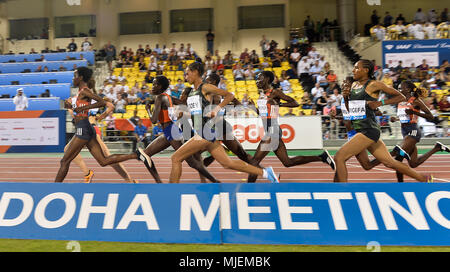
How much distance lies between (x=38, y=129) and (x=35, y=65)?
35.9 feet

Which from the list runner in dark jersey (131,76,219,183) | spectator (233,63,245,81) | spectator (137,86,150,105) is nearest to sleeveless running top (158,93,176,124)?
runner in dark jersey (131,76,219,183)

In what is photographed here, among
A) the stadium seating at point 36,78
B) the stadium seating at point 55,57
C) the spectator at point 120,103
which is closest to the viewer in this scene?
the spectator at point 120,103

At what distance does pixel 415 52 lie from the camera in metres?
21.5

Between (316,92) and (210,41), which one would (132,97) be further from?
(210,41)

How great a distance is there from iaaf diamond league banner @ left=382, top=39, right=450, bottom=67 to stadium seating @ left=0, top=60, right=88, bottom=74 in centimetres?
1713

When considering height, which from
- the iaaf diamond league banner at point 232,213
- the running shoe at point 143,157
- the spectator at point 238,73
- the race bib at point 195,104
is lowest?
the iaaf diamond league banner at point 232,213

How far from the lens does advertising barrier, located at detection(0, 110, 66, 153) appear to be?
17000 millimetres

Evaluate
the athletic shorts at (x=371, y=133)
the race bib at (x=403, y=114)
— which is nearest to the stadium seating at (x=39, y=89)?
the race bib at (x=403, y=114)

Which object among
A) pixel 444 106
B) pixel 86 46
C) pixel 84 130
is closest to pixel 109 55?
pixel 86 46

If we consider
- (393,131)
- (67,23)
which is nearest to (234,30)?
(67,23)

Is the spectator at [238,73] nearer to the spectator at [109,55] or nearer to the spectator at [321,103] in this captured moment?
the spectator at [321,103]

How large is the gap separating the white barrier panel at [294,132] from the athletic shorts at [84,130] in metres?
8.97

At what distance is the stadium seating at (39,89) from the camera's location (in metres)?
22.6

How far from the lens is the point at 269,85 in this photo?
8.09 m
